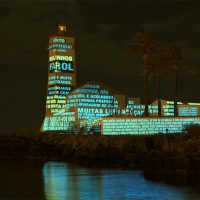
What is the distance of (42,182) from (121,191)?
1106 centimetres

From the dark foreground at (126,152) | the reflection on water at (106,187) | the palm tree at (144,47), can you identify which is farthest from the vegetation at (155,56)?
the reflection on water at (106,187)

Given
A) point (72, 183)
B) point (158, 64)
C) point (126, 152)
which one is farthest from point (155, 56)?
point (72, 183)

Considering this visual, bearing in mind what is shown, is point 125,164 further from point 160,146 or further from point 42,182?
point 42,182

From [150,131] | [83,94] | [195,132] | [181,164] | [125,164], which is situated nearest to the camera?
[181,164]

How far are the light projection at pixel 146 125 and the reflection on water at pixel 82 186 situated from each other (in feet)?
87.6

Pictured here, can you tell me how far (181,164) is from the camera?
5631 centimetres

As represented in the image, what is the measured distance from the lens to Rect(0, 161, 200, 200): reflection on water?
1855 inches

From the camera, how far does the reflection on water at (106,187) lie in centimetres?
4688

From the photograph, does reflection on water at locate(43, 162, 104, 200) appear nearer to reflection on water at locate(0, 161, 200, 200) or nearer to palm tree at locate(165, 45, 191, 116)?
reflection on water at locate(0, 161, 200, 200)

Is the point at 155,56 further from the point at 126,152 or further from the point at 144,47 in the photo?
the point at 126,152

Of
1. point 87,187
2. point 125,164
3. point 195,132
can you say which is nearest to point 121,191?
point 87,187

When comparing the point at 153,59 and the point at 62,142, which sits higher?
the point at 153,59

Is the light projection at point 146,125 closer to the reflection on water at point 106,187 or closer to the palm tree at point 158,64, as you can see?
the palm tree at point 158,64

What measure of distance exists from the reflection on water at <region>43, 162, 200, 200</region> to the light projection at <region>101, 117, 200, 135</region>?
96.7ft
